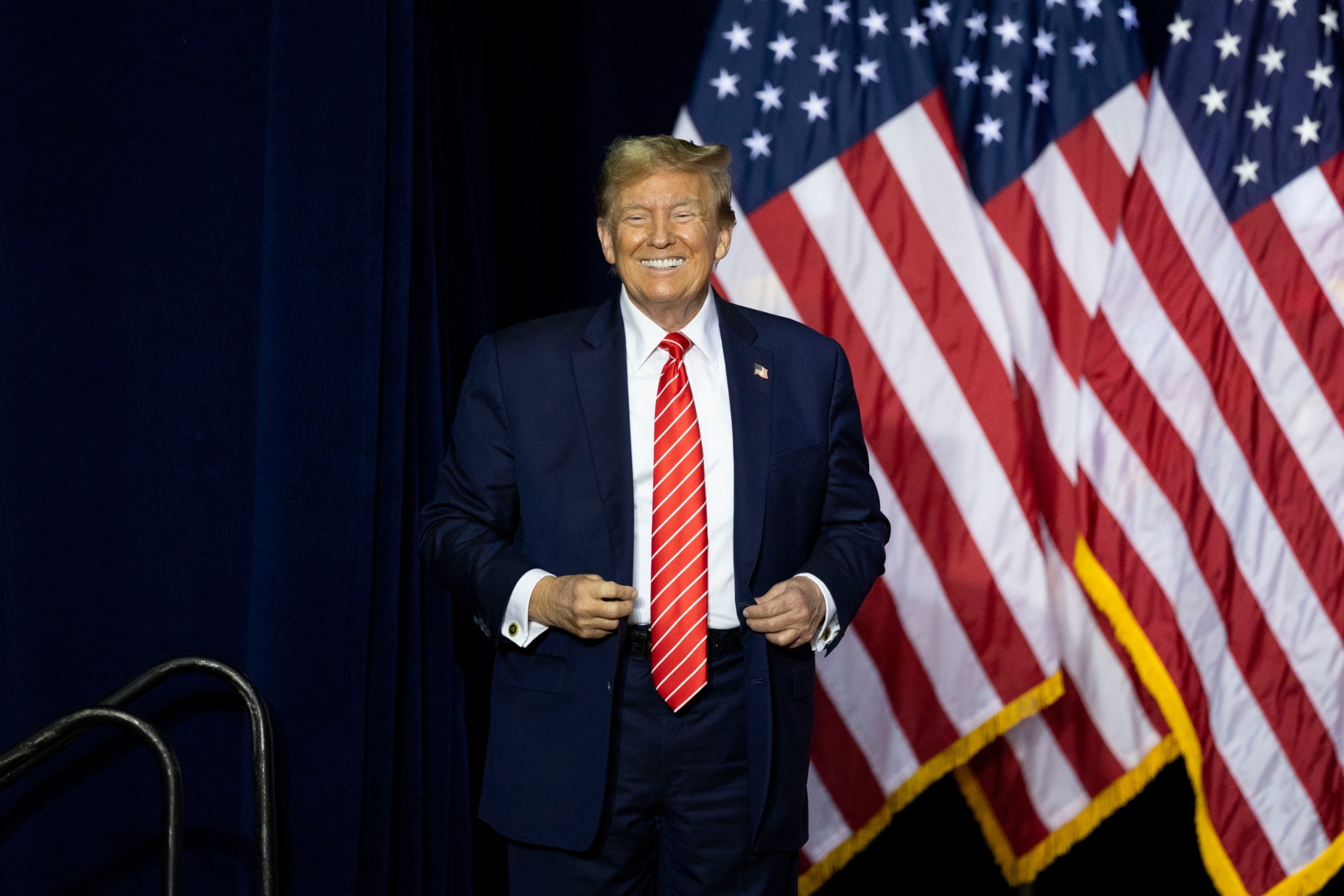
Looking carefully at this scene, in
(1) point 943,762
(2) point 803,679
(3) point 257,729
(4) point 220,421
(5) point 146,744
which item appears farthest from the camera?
(1) point 943,762

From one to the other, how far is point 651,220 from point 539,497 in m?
0.40

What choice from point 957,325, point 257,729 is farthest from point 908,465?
point 257,729

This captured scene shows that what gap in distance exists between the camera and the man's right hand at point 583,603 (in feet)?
4.75

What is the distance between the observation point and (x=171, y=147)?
5.70 feet

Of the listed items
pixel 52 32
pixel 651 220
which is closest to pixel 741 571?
pixel 651 220

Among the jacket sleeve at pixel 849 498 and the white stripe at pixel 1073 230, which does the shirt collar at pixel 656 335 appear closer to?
the jacket sleeve at pixel 849 498

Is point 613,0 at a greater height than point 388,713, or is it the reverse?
point 613,0

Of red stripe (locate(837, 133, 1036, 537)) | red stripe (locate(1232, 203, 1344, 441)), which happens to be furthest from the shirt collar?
red stripe (locate(1232, 203, 1344, 441))

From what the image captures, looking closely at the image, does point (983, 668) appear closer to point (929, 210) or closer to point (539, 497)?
point (929, 210)

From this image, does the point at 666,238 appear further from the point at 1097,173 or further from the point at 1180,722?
the point at 1180,722

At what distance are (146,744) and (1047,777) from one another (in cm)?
210

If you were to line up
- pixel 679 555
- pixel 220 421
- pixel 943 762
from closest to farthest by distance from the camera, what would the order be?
pixel 679 555 < pixel 220 421 < pixel 943 762

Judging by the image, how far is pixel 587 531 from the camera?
1.62 metres

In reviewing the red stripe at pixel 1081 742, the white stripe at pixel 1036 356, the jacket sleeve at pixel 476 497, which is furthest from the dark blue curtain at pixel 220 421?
the red stripe at pixel 1081 742
